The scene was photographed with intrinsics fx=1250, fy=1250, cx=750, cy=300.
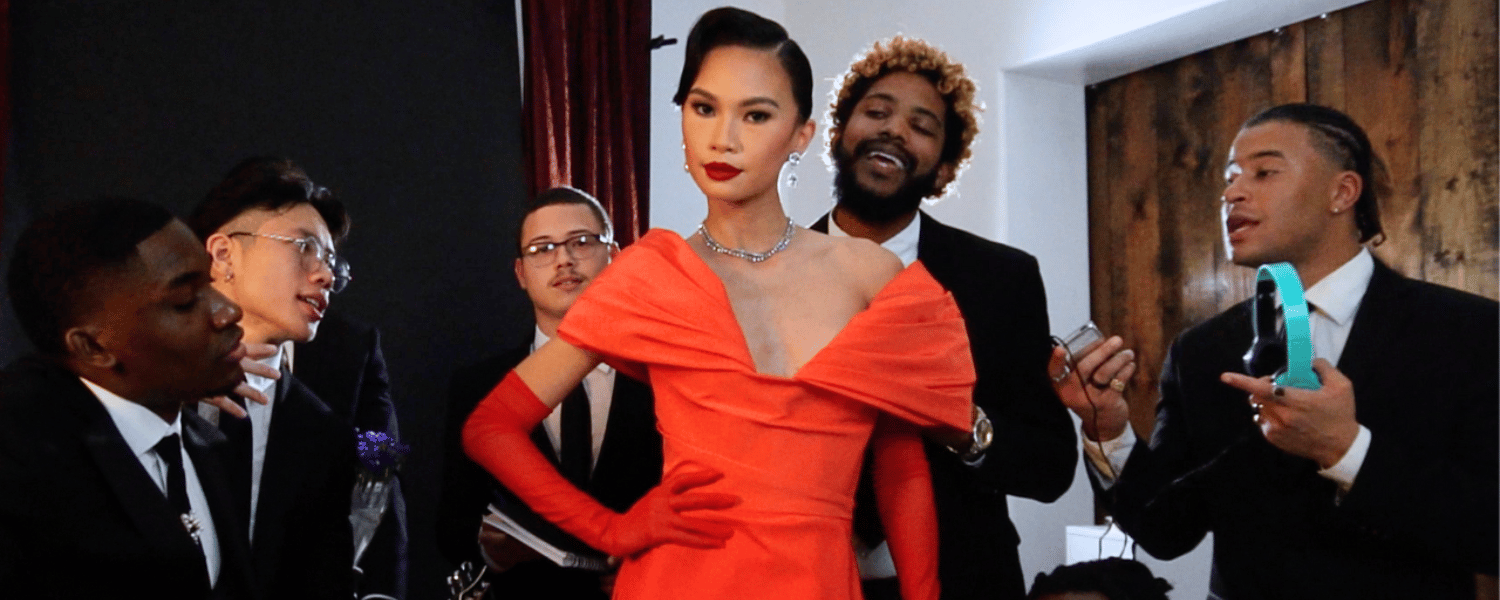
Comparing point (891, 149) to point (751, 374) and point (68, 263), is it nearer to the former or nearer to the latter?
point (751, 374)

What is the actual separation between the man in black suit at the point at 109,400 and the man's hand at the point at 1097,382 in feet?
4.95

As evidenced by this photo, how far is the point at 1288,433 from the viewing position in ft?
7.11

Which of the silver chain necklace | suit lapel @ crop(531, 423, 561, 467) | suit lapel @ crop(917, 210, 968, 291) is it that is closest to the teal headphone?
suit lapel @ crop(917, 210, 968, 291)

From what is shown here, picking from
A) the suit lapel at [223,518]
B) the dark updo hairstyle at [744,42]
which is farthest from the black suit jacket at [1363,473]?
the suit lapel at [223,518]

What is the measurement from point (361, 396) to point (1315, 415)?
227 cm

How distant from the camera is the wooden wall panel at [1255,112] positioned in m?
3.35

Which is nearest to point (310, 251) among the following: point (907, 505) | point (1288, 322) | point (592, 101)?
point (907, 505)

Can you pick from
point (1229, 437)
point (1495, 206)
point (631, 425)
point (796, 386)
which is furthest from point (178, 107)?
point (1495, 206)

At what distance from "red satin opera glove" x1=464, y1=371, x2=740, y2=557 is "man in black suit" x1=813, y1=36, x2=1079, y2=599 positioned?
504mm

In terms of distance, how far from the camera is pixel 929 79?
268cm

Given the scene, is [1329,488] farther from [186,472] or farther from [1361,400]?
[186,472]

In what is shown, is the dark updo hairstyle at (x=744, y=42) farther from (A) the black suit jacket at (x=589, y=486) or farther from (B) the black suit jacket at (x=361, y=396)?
(B) the black suit jacket at (x=361, y=396)

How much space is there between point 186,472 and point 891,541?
3.71 ft

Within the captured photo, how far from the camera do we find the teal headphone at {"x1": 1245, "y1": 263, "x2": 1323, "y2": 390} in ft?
7.09
